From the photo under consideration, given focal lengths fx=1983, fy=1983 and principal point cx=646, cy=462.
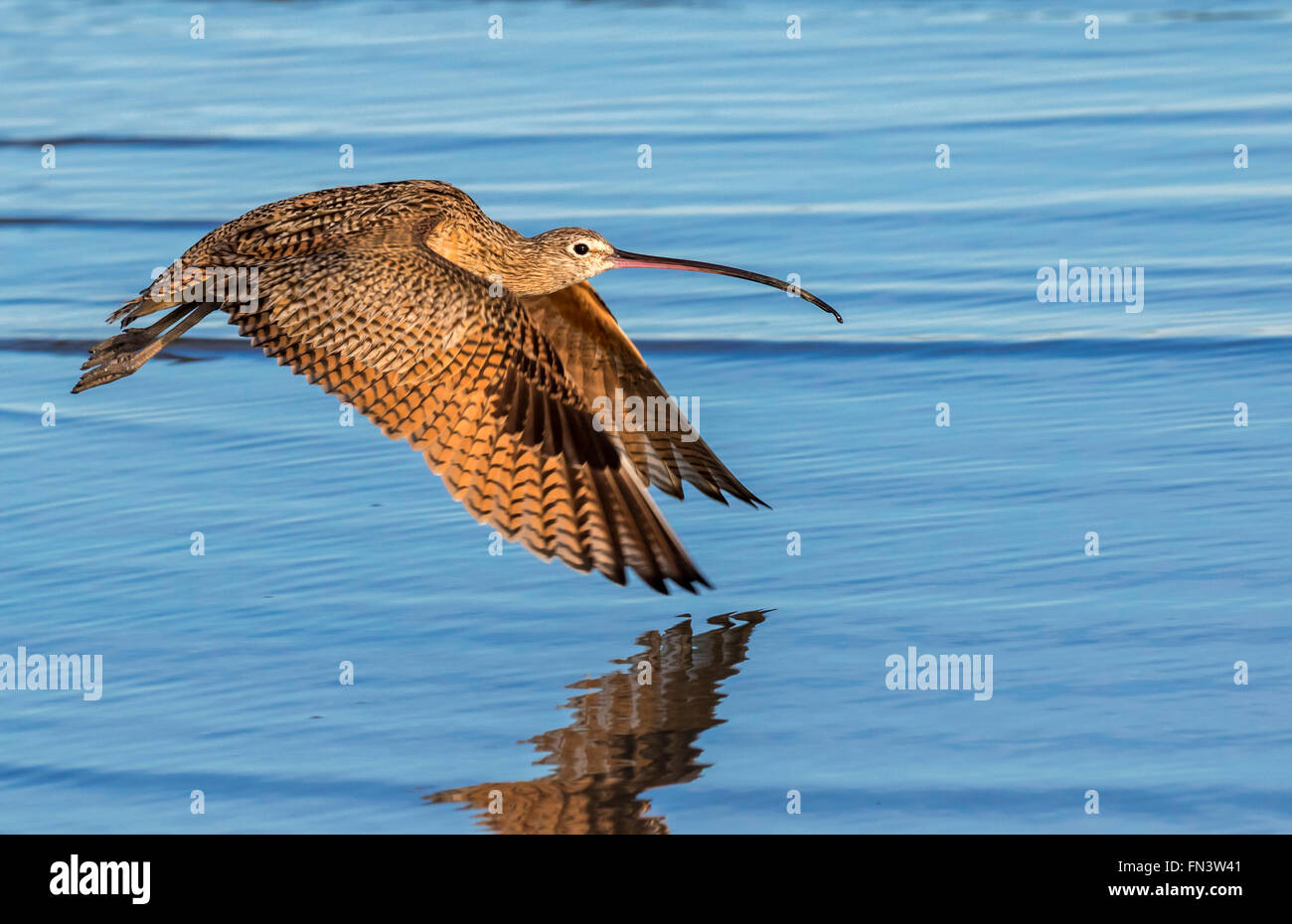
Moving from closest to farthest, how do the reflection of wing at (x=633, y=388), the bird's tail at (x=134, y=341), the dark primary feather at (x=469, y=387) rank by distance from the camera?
the dark primary feather at (x=469, y=387), the reflection of wing at (x=633, y=388), the bird's tail at (x=134, y=341)

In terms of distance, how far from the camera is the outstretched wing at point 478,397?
612 cm

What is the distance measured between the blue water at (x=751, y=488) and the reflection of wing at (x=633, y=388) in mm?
169

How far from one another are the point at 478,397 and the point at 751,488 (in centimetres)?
139

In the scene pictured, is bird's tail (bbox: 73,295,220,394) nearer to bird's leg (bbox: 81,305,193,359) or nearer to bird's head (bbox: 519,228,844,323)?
bird's leg (bbox: 81,305,193,359)

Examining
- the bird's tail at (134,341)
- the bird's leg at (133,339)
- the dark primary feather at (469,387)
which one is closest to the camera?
the dark primary feather at (469,387)

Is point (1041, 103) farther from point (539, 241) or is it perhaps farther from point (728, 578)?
point (728, 578)

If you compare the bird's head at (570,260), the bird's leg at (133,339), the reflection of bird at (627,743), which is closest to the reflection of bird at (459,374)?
the bird's leg at (133,339)

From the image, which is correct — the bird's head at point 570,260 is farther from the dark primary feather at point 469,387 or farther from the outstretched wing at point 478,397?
the outstretched wing at point 478,397

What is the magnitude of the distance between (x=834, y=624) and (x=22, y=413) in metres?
4.14

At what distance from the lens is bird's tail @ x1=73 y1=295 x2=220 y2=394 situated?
719 cm

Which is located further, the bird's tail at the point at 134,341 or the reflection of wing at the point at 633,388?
the bird's tail at the point at 134,341

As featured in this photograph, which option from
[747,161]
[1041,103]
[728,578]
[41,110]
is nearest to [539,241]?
[728,578]

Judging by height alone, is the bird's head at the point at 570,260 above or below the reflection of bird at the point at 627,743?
above

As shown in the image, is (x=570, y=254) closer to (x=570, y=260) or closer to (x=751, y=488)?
(x=570, y=260)
